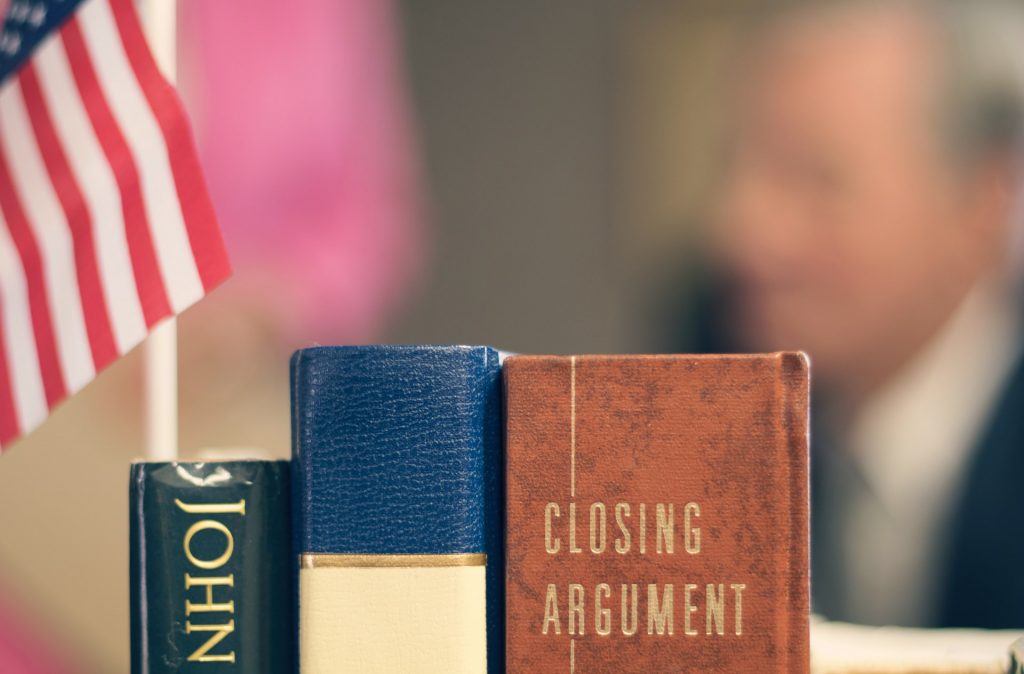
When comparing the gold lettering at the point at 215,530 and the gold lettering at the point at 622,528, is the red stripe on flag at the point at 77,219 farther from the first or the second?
the gold lettering at the point at 622,528

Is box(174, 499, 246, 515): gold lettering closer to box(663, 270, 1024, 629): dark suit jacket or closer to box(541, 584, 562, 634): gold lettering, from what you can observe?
box(541, 584, 562, 634): gold lettering

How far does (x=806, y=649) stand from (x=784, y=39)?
1584 mm

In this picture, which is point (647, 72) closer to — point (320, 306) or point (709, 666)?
point (320, 306)

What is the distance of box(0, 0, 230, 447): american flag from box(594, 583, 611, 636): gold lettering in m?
0.41

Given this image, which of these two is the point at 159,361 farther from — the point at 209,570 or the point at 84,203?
the point at 209,570

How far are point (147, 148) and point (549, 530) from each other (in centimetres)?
51

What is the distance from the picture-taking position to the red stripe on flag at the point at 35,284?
97 cm

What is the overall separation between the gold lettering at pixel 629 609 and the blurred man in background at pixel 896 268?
1.40 meters

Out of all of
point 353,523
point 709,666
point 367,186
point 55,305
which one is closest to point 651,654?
point 709,666

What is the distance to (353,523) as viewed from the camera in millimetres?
695

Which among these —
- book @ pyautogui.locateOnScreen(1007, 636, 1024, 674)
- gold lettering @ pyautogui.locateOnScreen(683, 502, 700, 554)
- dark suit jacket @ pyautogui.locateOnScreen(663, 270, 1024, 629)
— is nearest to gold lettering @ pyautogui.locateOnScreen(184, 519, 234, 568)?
gold lettering @ pyautogui.locateOnScreen(683, 502, 700, 554)

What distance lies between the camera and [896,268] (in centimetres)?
202

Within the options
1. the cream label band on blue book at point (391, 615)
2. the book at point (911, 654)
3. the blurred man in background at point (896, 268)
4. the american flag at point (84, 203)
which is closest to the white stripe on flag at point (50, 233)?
the american flag at point (84, 203)

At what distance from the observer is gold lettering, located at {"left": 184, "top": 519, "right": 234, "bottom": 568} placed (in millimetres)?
722
